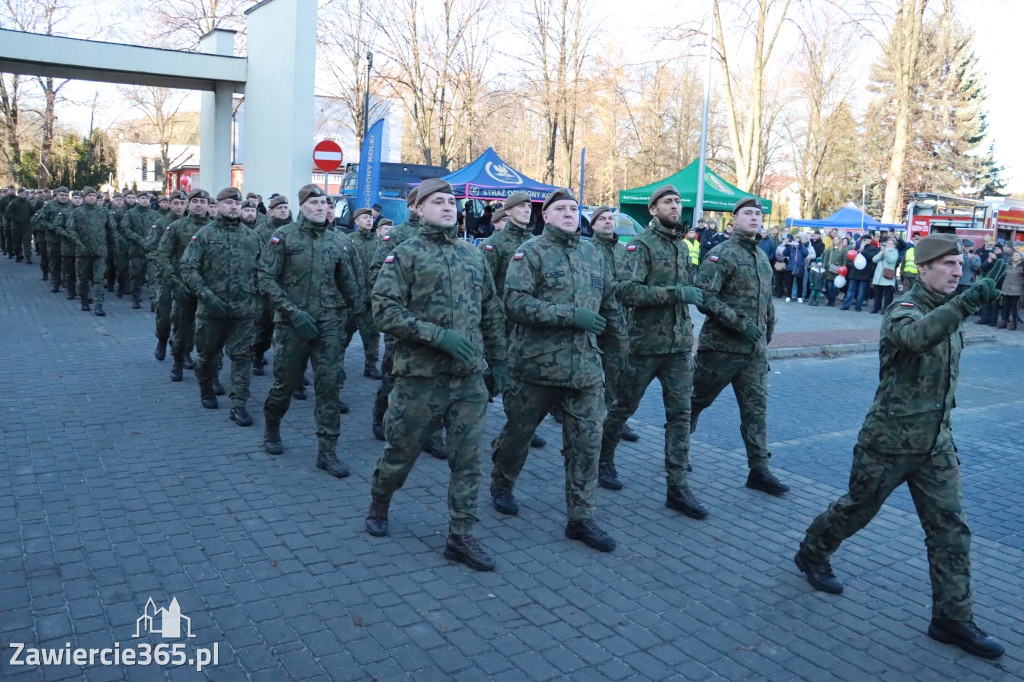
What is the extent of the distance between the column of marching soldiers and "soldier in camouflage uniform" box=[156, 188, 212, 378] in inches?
37.5

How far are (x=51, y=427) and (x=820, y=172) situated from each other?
54810 millimetres

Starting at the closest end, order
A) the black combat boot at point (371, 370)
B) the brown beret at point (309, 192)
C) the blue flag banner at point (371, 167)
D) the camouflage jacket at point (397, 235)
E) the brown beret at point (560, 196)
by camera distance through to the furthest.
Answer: the brown beret at point (560, 196) < the brown beret at point (309, 192) < the camouflage jacket at point (397, 235) < the black combat boot at point (371, 370) < the blue flag banner at point (371, 167)

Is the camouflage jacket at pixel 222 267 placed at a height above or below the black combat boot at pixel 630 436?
above

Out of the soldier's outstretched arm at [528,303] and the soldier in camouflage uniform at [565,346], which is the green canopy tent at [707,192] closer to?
the soldier in camouflage uniform at [565,346]

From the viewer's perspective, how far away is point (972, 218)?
27.2 m

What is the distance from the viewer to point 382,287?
494 centimetres

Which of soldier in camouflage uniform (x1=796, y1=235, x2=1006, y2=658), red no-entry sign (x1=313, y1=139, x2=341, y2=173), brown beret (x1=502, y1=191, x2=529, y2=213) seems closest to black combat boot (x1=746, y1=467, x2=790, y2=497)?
soldier in camouflage uniform (x1=796, y1=235, x2=1006, y2=658)

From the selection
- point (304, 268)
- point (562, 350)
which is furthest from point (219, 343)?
point (562, 350)

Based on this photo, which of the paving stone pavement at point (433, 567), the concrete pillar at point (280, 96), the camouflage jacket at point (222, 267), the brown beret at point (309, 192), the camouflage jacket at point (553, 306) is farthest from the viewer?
the concrete pillar at point (280, 96)

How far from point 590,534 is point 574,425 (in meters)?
0.68

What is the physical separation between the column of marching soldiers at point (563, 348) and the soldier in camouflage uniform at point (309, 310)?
0.02 metres

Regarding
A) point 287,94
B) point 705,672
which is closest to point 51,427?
point 705,672

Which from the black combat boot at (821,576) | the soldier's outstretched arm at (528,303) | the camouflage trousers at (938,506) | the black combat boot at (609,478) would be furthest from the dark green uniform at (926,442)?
the black combat boot at (609,478)

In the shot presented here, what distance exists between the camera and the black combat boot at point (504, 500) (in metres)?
5.93
